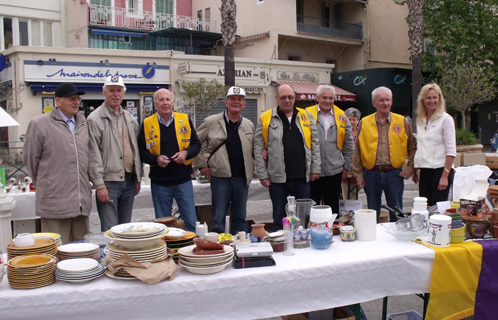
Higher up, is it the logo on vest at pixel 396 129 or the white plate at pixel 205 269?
the logo on vest at pixel 396 129

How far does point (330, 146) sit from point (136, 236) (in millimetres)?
2901

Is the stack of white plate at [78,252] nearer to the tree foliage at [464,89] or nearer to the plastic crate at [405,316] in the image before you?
the plastic crate at [405,316]

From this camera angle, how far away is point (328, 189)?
4844mm

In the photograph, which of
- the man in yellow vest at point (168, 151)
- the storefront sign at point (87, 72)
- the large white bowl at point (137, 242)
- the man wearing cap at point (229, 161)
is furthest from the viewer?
the storefront sign at point (87, 72)

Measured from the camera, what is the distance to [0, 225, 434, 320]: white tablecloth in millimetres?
2193

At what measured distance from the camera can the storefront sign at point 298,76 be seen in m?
21.7

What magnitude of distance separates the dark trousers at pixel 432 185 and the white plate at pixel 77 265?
11.4ft

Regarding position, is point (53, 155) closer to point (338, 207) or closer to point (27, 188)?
point (27, 188)

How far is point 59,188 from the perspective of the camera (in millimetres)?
3533

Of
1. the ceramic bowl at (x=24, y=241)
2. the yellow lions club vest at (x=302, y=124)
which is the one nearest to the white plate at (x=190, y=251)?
the ceramic bowl at (x=24, y=241)

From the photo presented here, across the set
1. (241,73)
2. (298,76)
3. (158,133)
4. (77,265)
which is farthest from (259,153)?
(298,76)

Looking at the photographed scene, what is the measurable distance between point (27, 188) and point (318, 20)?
72.0 feet

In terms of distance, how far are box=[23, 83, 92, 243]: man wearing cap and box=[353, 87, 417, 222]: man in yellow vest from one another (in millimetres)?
2830

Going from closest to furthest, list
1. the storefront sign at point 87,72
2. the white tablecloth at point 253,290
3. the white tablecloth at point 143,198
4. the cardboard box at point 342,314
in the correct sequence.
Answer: the white tablecloth at point 253,290 < the cardboard box at point 342,314 < the white tablecloth at point 143,198 < the storefront sign at point 87,72
